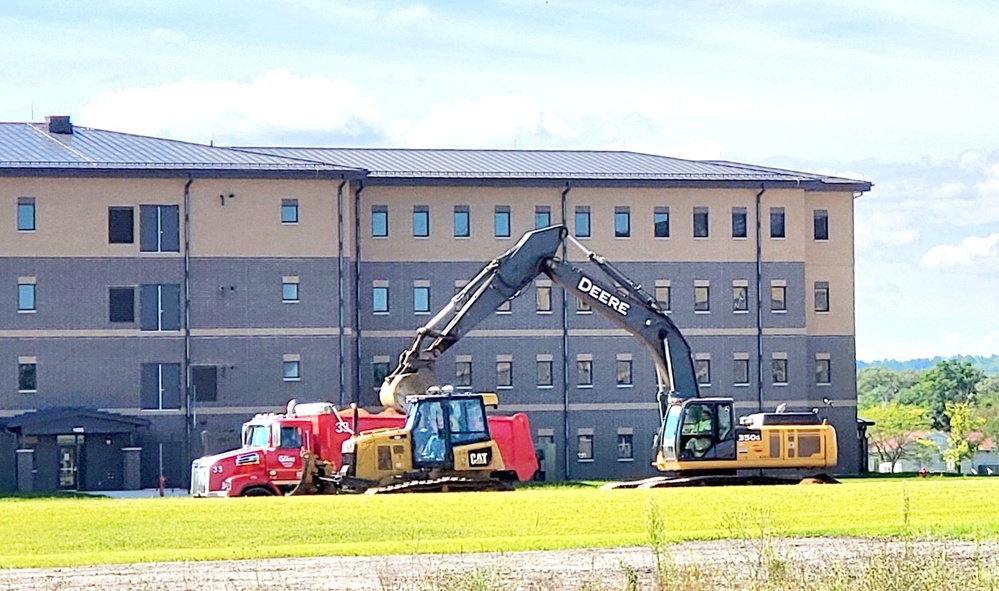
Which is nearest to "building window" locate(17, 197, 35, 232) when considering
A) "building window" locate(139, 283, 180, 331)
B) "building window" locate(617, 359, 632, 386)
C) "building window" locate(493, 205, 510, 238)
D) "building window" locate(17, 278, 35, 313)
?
"building window" locate(17, 278, 35, 313)

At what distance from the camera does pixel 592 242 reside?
7675cm

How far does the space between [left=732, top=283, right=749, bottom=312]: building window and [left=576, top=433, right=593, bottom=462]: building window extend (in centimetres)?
779

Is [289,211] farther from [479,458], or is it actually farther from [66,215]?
[479,458]

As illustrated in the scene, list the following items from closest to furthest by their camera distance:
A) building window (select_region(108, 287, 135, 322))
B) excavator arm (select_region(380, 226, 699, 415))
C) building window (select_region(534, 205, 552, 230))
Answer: excavator arm (select_region(380, 226, 699, 415)) < building window (select_region(108, 287, 135, 322)) < building window (select_region(534, 205, 552, 230))

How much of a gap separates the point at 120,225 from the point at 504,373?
15711 mm

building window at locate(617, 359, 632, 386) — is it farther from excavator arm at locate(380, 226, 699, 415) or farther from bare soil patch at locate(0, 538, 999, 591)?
bare soil patch at locate(0, 538, 999, 591)

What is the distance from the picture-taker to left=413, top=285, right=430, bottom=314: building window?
249ft

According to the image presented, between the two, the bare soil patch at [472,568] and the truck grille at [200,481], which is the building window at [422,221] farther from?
the bare soil patch at [472,568]

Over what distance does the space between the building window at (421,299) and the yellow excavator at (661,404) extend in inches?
867

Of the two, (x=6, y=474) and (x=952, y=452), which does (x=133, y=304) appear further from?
(x=952, y=452)

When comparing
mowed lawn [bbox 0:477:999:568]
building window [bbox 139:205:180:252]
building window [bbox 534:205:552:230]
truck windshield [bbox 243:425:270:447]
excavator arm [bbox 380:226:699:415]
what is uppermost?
building window [bbox 534:205:552:230]

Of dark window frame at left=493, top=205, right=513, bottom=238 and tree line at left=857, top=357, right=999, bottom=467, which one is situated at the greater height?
dark window frame at left=493, top=205, right=513, bottom=238

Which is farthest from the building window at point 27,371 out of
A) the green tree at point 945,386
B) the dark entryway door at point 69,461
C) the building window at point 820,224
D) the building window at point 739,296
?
the green tree at point 945,386

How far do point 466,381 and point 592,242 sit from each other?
724cm
